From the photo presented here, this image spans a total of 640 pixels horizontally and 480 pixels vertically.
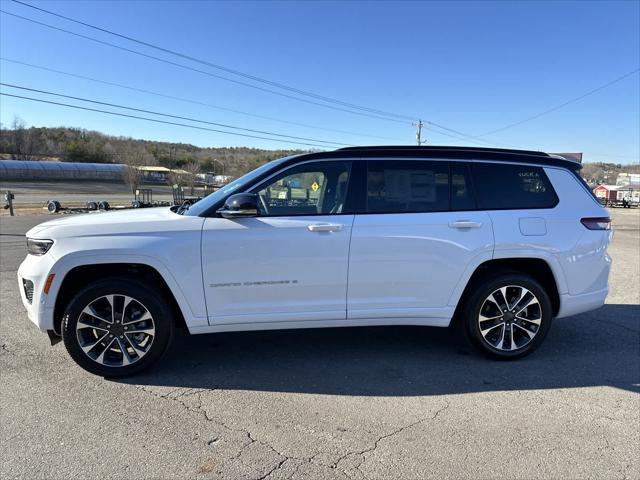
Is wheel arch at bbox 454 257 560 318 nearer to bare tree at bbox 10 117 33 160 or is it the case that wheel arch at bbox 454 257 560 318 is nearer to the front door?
the front door

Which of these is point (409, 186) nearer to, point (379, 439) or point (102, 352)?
point (379, 439)

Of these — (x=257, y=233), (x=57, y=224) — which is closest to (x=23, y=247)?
(x=57, y=224)

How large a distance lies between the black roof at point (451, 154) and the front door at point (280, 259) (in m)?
0.32

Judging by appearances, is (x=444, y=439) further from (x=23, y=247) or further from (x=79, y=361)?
(x=23, y=247)

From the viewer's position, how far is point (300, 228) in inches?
138

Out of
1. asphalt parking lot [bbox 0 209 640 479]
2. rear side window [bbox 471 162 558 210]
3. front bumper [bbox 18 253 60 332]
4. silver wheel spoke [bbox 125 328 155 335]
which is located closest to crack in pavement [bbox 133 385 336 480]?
asphalt parking lot [bbox 0 209 640 479]

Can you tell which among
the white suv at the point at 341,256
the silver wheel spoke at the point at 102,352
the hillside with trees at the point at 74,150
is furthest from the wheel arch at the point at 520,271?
the hillside with trees at the point at 74,150

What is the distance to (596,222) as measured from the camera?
3.99m

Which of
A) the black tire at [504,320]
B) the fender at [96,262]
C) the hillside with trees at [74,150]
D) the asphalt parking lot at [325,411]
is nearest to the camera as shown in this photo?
the asphalt parking lot at [325,411]

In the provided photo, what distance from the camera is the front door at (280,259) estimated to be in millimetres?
3445

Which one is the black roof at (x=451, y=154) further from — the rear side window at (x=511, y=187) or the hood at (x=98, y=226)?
the hood at (x=98, y=226)

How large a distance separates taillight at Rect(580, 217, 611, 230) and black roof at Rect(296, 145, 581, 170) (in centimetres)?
53

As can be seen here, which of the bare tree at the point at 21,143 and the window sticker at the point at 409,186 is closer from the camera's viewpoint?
the window sticker at the point at 409,186

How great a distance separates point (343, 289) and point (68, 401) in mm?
2275
